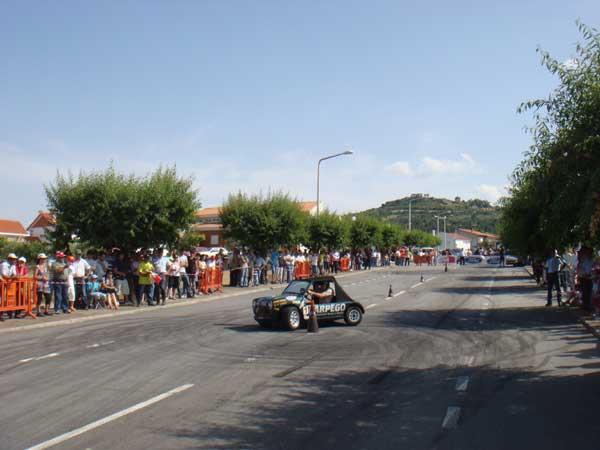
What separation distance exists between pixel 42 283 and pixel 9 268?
1111mm

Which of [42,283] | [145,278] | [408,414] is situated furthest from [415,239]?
[408,414]

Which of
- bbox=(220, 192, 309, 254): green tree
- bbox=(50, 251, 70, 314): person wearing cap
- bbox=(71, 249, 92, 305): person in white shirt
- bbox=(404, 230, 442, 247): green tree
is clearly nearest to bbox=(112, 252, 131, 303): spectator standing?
bbox=(71, 249, 92, 305): person in white shirt

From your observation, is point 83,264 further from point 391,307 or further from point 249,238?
point 249,238

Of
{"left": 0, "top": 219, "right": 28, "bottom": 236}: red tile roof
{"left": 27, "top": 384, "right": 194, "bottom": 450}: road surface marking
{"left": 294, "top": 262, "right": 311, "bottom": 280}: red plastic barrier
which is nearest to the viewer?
{"left": 27, "top": 384, "right": 194, "bottom": 450}: road surface marking

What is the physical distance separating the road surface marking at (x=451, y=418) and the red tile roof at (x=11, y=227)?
428 feet

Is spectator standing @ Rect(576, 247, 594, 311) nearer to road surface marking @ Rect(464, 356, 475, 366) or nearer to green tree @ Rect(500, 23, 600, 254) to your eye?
green tree @ Rect(500, 23, 600, 254)

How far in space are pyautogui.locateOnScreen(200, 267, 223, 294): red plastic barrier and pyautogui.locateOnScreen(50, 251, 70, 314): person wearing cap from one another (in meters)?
9.17

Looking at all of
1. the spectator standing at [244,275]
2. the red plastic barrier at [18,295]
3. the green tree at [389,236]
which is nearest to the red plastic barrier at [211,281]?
the spectator standing at [244,275]

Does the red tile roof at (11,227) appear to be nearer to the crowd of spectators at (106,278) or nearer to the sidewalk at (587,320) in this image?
the crowd of spectators at (106,278)

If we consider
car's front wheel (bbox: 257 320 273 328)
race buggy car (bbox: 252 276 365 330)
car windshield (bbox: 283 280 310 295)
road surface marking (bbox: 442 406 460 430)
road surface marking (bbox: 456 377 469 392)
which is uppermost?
car windshield (bbox: 283 280 310 295)

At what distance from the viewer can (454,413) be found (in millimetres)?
7586

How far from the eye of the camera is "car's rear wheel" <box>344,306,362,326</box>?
658 inches

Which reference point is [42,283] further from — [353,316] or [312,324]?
[353,316]

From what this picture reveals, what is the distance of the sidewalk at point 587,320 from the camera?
14837mm
